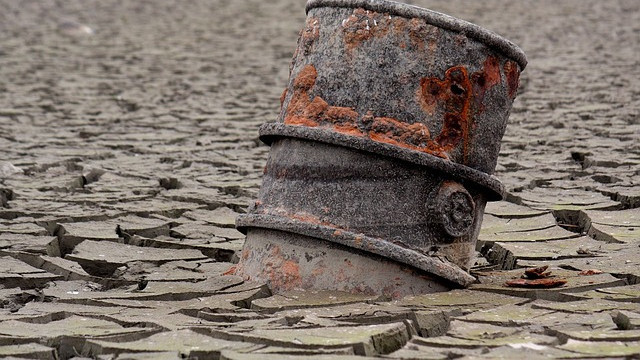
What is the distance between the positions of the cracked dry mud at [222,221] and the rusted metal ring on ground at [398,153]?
32cm

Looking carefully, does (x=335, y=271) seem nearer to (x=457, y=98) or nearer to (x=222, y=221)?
(x=457, y=98)

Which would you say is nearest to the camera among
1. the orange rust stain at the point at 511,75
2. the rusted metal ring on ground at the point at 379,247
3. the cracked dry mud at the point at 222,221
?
the cracked dry mud at the point at 222,221

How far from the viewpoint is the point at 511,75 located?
3.52 metres

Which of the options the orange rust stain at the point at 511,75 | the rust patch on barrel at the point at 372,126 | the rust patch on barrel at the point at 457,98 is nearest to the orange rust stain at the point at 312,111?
the rust patch on barrel at the point at 372,126

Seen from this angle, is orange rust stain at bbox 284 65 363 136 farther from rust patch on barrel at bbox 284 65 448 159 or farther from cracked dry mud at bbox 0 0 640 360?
cracked dry mud at bbox 0 0 640 360

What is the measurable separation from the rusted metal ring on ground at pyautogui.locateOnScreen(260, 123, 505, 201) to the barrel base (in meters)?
0.30

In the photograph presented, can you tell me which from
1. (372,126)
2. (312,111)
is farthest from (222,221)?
(372,126)

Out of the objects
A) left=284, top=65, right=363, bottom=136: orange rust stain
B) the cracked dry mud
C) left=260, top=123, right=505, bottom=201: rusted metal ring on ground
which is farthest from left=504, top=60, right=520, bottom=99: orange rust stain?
the cracked dry mud

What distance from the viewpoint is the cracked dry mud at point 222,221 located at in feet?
9.57

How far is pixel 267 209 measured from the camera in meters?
3.55

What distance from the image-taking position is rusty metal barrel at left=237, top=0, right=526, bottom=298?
11.1 feet

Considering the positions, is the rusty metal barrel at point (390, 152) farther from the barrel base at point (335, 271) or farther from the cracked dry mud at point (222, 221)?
the cracked dry mud at point (222, 221)

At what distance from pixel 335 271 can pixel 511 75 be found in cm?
80

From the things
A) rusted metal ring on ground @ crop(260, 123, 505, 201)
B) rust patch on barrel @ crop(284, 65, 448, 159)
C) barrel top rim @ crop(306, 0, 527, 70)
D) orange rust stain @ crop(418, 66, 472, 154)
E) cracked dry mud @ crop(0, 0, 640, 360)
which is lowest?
cracked dry mud @ crop(0, 0, 640, 360)
